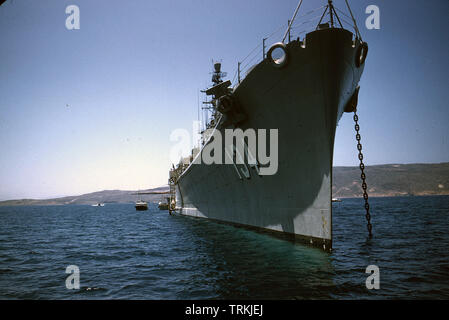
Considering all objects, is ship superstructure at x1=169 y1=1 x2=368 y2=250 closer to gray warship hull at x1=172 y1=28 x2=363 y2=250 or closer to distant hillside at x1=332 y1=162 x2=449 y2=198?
gray warship hull at x1=172 y1=28 x2=363 y2=250

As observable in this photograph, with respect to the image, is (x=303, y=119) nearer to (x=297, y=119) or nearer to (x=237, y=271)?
(x=297, y=119)

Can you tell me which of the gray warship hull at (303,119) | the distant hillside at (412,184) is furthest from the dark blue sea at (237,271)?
the distant hillside at (412,184)

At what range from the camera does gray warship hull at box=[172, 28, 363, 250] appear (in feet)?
27.3

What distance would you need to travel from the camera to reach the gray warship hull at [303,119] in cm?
832

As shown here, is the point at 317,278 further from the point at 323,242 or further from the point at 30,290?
the point at 30,290

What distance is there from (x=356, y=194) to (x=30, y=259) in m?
214

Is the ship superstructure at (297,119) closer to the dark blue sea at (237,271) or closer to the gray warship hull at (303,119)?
the gray warship hull at (303,119)

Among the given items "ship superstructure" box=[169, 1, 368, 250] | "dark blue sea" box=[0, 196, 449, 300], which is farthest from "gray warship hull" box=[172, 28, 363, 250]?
"dark blue sea" box=[0, 196, 449, 300]

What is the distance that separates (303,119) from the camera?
30.1 ft

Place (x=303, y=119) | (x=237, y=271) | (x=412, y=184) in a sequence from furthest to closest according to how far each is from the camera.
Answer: (x=412, y=184) → (x=303, y=119) → (x=237, y=271)

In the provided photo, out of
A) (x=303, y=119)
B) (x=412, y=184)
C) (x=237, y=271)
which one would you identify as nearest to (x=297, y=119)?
(x=303, y=119)

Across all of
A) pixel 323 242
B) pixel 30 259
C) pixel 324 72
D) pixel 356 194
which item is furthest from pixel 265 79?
pixel 356 194

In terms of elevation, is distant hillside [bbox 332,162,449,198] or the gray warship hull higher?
the gray warship hull
